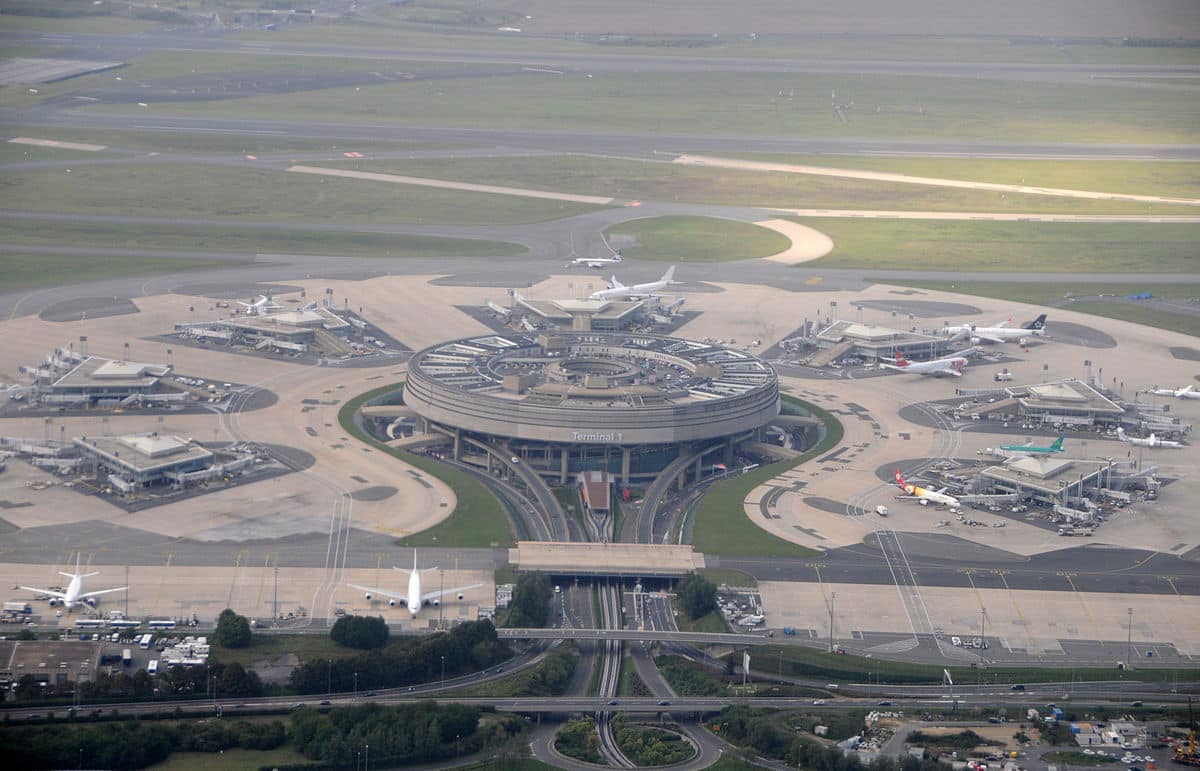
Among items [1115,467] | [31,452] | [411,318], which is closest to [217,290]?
[411,318]

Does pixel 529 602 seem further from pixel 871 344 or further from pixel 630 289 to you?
pixel 630 289

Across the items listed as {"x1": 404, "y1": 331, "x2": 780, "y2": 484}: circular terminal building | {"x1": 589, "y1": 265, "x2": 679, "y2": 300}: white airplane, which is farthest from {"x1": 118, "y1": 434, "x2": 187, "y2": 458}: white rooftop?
{"x1": 589, "y1": 265, "x2": 679, "y2": 300}: white airplane

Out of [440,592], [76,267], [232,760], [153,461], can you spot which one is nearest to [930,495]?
[440,592]

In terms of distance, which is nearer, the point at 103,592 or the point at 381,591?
the point at 103,592

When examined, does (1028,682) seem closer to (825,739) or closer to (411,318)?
(825,739)

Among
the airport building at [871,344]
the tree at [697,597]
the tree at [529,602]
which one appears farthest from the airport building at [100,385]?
the airport building at [871,344]

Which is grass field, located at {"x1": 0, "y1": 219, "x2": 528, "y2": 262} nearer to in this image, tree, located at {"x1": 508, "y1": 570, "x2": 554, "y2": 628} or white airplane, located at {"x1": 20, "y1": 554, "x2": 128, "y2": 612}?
white airplane, located at {"x1": 20, "y1": 554, "x2": 128, "y2": 612}
